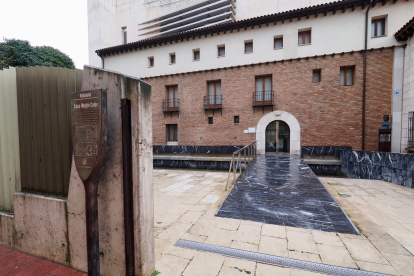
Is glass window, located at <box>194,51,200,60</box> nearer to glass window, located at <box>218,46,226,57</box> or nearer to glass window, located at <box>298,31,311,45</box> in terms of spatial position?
glass window, located at <box>218,46,226,57</box>

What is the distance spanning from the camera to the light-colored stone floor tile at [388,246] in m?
2.27

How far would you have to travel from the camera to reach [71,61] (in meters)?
22.5

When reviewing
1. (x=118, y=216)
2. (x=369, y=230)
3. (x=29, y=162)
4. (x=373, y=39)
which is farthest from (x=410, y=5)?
(x=29, y=162)

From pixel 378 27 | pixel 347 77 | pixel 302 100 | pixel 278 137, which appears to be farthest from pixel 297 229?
pixel 378 27

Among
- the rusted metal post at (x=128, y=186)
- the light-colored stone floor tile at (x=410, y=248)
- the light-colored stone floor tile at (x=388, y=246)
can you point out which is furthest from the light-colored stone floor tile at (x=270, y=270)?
the light-colored stone floor tile at (x=410, y=248)

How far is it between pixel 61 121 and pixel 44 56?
76.5ft

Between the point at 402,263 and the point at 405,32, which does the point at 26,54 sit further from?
the point at 405,32

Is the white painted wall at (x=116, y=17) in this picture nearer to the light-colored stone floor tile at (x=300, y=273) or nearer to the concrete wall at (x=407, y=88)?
the concrete wall at (x=407, y=88)

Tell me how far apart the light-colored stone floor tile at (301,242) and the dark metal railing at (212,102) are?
10557 millimetres

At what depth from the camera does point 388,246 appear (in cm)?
238

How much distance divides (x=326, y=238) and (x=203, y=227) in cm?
174

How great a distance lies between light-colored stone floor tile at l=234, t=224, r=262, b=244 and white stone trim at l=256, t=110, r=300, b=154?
9.21 metres

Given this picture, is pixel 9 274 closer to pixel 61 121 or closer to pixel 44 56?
pixel 61 121

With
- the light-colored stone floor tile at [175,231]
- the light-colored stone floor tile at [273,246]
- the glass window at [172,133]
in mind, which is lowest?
the light-colored stone floor tile at [175,231]
